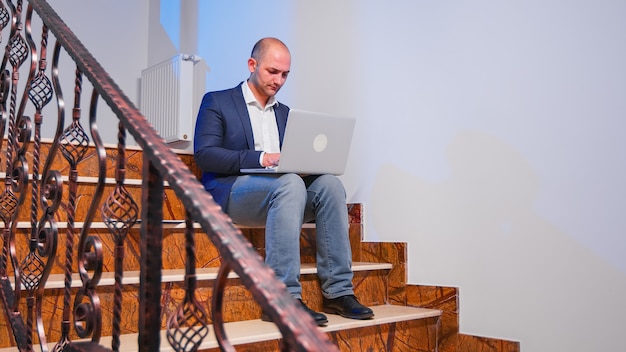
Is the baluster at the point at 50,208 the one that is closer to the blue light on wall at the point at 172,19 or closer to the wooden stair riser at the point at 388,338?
the wooden stair riser at the point at 388,338

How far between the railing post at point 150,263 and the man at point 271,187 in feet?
3.29

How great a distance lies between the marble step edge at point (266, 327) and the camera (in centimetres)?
178

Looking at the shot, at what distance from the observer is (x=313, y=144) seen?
2.21 meters

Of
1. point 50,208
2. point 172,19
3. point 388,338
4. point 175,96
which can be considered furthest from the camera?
point 172,19

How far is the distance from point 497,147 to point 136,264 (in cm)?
125

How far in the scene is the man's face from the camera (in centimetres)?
250

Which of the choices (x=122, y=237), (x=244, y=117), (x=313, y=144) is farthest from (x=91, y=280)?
(x=244, y=117)

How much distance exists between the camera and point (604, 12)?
2105 millimetres

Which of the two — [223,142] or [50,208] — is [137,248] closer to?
[223,142]

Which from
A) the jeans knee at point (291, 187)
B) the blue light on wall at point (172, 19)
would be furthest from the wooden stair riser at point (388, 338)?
the blue light on wall at point (172, 19)

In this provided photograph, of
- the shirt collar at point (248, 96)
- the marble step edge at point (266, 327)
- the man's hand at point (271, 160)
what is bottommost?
the marble step edge at point (266, 327)

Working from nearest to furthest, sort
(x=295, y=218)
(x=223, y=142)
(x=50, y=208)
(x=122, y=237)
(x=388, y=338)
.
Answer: (x=122, y=237) → (x=50, y=208) → (x=295, y=218) → (x=388, y=338) → (x=223, y=142)

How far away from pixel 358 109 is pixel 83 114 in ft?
5.82

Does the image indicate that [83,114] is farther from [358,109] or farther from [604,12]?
[604,12]
